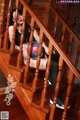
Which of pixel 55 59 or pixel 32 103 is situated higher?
pixel 55 59

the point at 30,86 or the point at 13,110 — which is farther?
the point at 13,110

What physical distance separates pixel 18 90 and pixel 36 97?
0.77 ft

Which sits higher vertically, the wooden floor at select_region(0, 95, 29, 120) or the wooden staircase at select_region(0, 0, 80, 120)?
the wooden staircase at select_region(0, 0, 80, 120)

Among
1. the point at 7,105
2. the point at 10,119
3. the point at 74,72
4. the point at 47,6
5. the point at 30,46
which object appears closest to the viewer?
the point at 74,72

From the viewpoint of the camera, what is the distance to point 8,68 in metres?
2.62

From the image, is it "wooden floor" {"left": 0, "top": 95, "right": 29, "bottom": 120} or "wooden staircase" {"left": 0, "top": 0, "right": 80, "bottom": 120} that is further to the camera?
"wooden floor" {"left": 0, "top": 95, "right": 29, "bottom": 120}

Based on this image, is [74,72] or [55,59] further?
[55,59]

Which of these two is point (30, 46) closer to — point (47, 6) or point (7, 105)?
point (7, 105)

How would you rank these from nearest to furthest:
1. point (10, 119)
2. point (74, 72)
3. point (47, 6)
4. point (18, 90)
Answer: point (74, 72) → point (18, 90) → point (10, 119) → point (47, 6)

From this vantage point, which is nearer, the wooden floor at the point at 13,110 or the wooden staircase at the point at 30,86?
the wooden staircase at the point at 30,86

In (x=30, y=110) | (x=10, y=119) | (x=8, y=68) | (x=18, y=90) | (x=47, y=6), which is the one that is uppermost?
(x=47, y=6)

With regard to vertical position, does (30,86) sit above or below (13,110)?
above

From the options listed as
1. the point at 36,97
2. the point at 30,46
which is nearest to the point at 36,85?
the point at 36,97

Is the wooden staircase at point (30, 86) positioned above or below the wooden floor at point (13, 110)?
above
